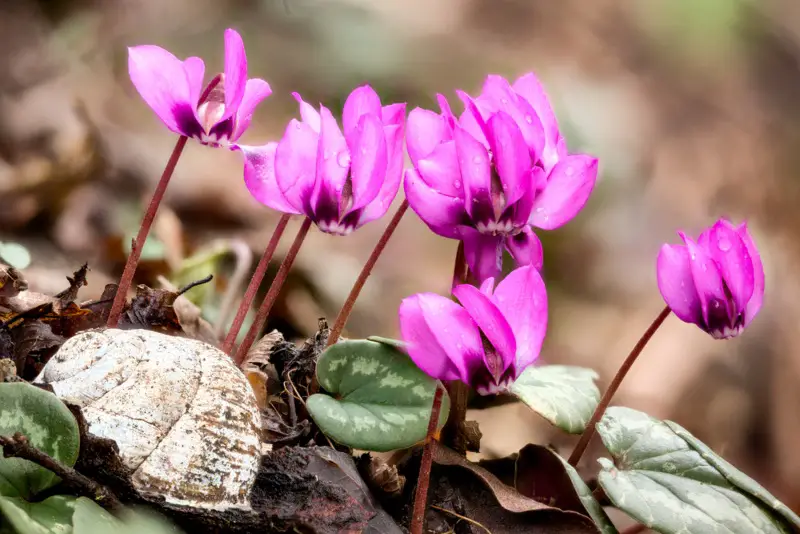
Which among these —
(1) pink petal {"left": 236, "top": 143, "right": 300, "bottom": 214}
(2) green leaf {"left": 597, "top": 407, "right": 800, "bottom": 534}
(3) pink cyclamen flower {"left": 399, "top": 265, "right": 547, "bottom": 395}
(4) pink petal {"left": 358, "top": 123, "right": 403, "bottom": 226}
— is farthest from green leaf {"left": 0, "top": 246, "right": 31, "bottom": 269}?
(2) green leaf {"left": 597, "top": 407, "right": 800, "bottom": 534}

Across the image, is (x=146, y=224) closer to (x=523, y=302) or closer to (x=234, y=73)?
(x=234, y=73)

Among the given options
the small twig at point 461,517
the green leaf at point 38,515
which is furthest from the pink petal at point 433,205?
the green leaf at point 38,515

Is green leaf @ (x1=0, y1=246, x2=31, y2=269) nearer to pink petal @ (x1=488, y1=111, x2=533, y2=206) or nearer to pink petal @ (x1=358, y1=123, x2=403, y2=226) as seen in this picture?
pink petal @ (x1=358, y1=123, x2=403, y2=226)

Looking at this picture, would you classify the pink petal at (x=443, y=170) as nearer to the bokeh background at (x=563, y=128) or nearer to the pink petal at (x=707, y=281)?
the pink petal at (x=707, y=281)

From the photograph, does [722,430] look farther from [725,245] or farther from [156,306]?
[156,306]

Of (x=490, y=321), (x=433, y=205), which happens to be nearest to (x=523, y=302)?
(x=490, y=321)

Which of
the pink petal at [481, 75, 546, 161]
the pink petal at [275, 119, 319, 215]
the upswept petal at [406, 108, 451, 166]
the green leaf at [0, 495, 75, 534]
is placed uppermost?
the pink petal at [481, 75, 546, 161]
